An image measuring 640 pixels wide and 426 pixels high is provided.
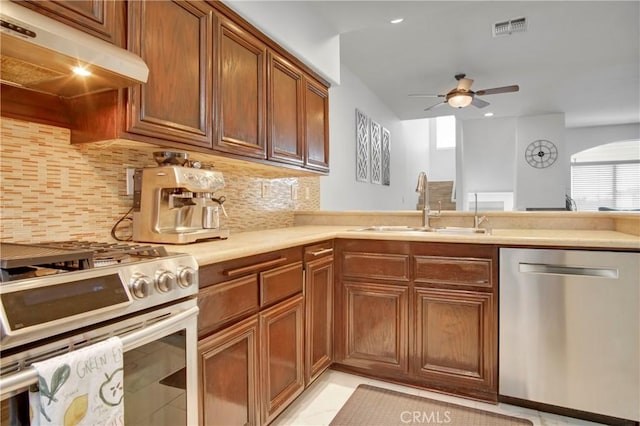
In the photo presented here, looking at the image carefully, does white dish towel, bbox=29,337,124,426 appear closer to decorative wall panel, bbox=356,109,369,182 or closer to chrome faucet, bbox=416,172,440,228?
chrome faucet, bbox=416,172,440,228

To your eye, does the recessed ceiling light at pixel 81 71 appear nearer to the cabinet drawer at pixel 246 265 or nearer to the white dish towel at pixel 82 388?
the cabinet drawer at pixel 246 265

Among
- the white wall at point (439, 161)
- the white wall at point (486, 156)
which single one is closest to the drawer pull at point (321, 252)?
the white wall at point (486, 156)

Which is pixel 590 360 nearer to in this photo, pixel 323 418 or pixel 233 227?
pixel 323 418

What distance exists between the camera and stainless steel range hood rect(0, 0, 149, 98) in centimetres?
95

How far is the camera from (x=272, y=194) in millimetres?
2744

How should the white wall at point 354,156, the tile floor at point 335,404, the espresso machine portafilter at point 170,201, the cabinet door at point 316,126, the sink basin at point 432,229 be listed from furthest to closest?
1. the white wall at point 354,156
2. the cabinet door at point 316,126
3. the sink basin at point 432,229
4. the tile floor at point 335,404
5. the espresso machine portafilter at point 170,201

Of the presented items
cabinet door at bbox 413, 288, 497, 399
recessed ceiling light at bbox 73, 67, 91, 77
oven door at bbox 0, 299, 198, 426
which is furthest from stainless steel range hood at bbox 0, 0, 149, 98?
cabinet door at bbox 413, 288, 497, 399

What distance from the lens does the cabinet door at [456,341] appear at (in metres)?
1.94

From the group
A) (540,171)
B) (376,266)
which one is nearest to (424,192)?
(376,266)

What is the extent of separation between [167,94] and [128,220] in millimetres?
599

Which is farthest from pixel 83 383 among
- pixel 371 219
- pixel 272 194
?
pixel 371 219

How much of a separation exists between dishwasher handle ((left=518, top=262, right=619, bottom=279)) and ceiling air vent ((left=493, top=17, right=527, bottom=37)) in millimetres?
2405

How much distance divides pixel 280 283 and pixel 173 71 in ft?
3.38

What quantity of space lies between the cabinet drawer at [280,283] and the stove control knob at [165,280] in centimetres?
51
